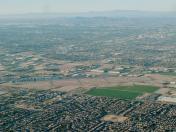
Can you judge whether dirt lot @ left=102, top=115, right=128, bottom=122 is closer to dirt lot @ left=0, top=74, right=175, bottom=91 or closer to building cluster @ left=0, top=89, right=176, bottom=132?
building cluster @ left=0, top=89, right=176, bottom=132

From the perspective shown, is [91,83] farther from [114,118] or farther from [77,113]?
[114,118]

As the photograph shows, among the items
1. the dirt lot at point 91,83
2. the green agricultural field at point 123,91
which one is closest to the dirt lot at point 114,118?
the green agricultural field at point 123,91

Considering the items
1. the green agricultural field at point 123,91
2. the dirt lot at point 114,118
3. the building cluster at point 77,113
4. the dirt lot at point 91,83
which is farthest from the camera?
the dirt lot at point 91,83

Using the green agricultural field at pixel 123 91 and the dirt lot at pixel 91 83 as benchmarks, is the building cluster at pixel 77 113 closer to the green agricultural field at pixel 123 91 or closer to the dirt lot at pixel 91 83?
the green agricultural field at pixel 123 91

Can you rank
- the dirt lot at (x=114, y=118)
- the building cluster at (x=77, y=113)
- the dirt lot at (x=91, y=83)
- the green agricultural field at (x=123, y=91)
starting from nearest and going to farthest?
1. the building cluster at (x=77, y=113)
2. the dirt lot at (x=114, y=118)
3. the green agricultural field at (x=123, y=91)
4. the dirt lot at (x=91, y=83)

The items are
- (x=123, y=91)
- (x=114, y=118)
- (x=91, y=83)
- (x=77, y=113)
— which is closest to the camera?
(x=114, y=118)

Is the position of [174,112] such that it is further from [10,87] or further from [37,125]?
[10,87]

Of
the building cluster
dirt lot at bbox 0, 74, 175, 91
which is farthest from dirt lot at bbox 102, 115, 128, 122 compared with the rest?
dirt lot at bbox 0, 74, 175, 91

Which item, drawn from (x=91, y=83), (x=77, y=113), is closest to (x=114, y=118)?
(x=77, y=113)

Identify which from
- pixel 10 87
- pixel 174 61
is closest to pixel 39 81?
pixel 10 87

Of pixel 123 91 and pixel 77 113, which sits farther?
pixel 123 91
